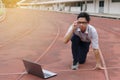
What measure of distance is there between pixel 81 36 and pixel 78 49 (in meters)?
0.31

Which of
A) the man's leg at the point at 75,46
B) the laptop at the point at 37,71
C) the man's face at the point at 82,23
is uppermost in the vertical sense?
the man's face at the point at 82,23

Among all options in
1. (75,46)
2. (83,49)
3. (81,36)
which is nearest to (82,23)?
(81,36)

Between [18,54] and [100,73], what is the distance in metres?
3.86

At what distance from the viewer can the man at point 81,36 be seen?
22.3 ft

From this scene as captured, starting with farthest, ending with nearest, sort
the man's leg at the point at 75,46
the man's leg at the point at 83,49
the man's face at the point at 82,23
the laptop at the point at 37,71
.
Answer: the man's leg at the point at 83,49 < the man's leg at the point at 75,46 < the man's face at the point at 82,23 < the laptop at the point at 37,71

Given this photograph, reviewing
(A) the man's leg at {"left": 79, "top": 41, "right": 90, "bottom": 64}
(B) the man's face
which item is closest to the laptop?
(A) the man's leg at {"left": 79, "top": 41, "right": 90, "bottom": 64}

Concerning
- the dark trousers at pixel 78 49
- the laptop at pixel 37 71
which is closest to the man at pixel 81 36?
the dark trousers at pixel 78 49

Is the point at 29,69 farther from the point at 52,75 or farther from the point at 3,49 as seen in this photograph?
the point at 3,49

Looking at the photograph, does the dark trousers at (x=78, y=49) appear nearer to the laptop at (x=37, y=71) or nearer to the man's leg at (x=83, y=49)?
the man's leg at (x=83, y=49)

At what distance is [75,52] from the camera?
23.2 feet

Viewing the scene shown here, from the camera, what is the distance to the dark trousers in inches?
275

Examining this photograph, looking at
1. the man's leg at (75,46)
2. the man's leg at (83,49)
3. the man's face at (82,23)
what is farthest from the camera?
the man's leg at (83,49)

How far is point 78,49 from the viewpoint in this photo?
7.10 meters

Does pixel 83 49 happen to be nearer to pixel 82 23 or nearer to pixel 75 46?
pixel 75 46
